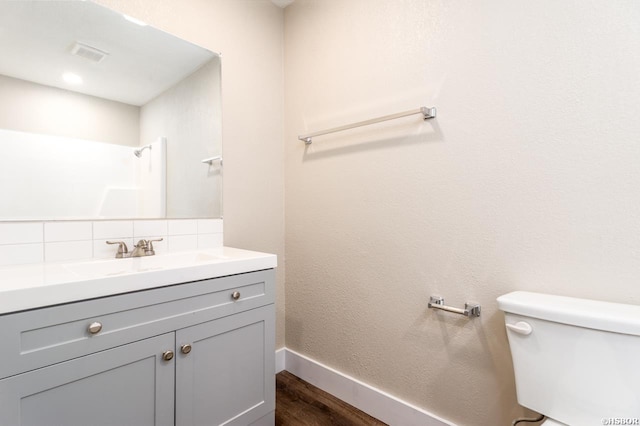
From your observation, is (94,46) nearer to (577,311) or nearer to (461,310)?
(461,310)

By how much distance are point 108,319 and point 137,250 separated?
0.52m

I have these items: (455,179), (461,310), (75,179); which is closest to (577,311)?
(461,310)

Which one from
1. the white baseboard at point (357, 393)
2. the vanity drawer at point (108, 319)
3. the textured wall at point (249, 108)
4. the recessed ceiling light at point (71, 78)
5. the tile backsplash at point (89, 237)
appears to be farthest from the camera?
the textured wall at point (249, 108)

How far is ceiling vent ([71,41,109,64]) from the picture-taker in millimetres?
1249

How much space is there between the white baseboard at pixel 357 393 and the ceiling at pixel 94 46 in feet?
5.48

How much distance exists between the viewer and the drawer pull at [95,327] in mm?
845

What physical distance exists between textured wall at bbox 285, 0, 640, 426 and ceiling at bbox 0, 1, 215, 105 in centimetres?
74

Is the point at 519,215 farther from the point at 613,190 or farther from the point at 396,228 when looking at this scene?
the point at 396,228

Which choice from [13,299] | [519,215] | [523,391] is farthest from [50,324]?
[519,215]

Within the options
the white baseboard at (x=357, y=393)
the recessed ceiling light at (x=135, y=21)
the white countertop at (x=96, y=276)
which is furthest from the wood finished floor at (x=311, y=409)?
the recessed ceiling light at (x=135, y=21)

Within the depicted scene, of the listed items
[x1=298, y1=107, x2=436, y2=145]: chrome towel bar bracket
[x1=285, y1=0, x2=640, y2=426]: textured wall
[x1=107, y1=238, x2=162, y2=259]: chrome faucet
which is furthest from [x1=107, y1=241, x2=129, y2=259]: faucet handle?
[x1=298, y1=107, x2=436, y2=145]: chrome towel bar bracket

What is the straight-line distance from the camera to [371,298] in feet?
5.04

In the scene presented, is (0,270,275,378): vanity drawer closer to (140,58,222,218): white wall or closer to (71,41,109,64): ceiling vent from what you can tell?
(140,58,222,218): white wall

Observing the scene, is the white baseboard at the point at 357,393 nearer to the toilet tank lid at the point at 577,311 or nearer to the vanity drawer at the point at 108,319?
the toilet tank lid at the point at 577,311
